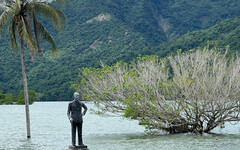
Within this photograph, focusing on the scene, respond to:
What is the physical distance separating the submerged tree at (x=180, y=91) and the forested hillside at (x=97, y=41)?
129 ft

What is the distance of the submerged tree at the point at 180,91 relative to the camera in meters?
21.6

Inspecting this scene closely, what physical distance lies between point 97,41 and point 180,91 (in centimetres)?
12591

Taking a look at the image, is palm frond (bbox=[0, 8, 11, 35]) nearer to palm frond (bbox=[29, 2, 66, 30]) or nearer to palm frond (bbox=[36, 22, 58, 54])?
palm frond (bbox=[29, 2, 66, 30])

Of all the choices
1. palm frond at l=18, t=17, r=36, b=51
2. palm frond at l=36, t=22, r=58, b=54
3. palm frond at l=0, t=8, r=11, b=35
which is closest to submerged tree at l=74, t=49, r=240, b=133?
palm frond at l=36, t=22, r=58, b=54

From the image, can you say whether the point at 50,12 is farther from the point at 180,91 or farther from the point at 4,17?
the point at 180,91

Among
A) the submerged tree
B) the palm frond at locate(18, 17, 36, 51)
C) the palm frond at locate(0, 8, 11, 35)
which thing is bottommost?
the submerged tree

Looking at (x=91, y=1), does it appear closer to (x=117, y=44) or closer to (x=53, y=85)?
(x=117, y=44)

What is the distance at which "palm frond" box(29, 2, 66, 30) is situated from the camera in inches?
839

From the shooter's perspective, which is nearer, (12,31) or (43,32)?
(12,31)

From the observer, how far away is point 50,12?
70.6 ft

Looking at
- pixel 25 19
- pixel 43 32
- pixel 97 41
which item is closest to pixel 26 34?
pixel 25 19

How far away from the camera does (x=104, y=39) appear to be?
147 meters

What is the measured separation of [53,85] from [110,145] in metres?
89.8

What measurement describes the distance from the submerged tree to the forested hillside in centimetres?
3920
